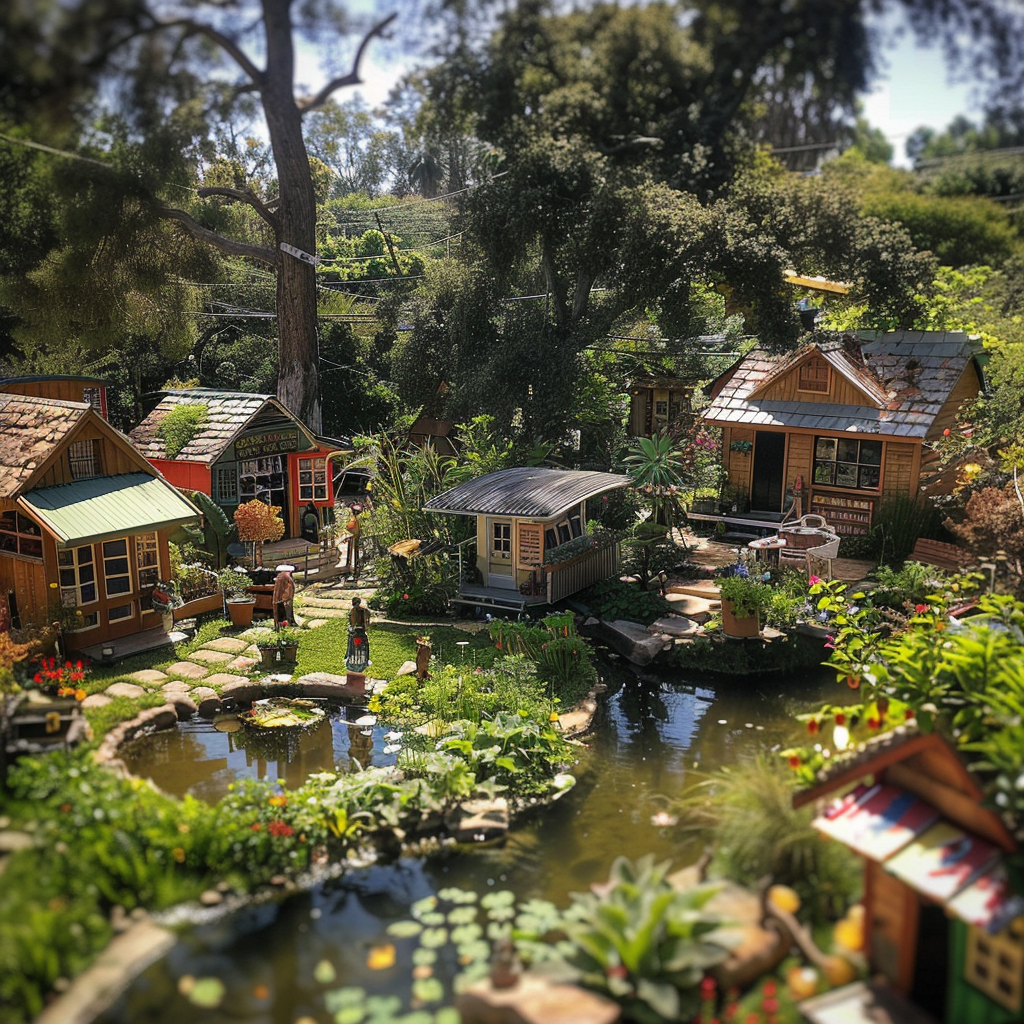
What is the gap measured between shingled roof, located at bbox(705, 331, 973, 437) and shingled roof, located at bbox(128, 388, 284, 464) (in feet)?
28.2

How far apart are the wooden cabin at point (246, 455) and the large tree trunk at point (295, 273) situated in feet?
4.08

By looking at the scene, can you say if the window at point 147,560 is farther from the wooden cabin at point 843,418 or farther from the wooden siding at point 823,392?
the wooden siding at point 823,392

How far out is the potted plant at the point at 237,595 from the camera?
13.6 metres

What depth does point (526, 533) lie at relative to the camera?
46.8ft

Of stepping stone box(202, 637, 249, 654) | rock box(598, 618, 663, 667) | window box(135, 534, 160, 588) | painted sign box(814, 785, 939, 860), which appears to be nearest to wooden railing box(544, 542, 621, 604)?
rock box(598, 618, 663, 667)

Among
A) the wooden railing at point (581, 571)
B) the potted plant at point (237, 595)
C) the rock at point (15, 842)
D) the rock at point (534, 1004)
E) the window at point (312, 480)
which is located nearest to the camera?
the rock at point (534, 1004)

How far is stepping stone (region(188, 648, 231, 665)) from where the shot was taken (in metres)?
12.3

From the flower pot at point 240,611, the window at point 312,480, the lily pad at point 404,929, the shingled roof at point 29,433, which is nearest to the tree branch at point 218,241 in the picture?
the window at point 312,480

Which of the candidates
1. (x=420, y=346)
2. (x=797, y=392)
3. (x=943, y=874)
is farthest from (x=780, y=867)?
(x=420, y=346)

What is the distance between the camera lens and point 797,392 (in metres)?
17.3

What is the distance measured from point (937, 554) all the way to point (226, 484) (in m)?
12.0

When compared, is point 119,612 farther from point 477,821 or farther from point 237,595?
point 477,821

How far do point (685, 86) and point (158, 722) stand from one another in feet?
34.7

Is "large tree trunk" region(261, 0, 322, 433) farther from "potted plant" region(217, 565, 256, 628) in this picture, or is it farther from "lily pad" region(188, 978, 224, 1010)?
"lily pad" region(188, 978, 224, 1010)
